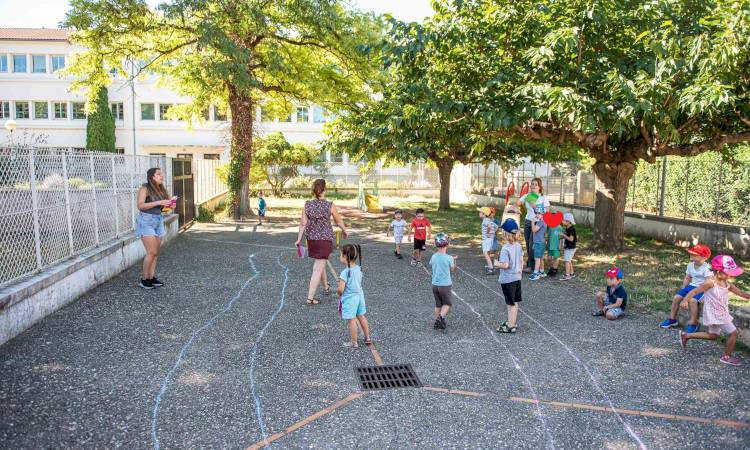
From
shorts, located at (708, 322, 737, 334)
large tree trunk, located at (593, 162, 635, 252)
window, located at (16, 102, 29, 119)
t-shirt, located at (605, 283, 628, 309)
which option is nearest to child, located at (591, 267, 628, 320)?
t-shirt, located at (605, 283, 628, 309)

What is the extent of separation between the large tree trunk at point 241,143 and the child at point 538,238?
41.5 ft

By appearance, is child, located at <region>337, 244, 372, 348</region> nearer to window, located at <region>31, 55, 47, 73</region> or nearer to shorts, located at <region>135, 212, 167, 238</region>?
shorts, located at <region>135, 212, 167, 238</region>

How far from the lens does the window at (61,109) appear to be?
4158cm

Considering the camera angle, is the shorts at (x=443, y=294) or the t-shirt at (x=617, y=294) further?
the t-shirt at (x=617, y=294)

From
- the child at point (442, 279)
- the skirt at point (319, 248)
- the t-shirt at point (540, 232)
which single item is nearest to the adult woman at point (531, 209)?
the t-shirt at point (540, 232)

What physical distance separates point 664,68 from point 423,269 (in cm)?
539

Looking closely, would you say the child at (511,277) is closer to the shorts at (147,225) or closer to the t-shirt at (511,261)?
the t-shirt at (511,261)

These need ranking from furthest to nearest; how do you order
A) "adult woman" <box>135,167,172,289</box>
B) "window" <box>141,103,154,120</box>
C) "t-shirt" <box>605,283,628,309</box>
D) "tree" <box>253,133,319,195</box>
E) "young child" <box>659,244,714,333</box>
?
"window" <box>141,103,154,120</box>
"tree" <box>253,133,319,195</box>
"adult woman" <box>135,167,172,289</box>
"t-shirt" <box>605,283,628,309</box>
"young child" <box>659,244,714,333</box>

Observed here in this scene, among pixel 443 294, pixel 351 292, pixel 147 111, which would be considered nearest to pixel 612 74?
pixel 443 294

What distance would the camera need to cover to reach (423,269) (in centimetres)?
1093

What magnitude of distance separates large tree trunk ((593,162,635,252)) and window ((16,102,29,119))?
4281cm

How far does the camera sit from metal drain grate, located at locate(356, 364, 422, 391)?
5234 millimetres

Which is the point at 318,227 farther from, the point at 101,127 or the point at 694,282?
the point at 101,127

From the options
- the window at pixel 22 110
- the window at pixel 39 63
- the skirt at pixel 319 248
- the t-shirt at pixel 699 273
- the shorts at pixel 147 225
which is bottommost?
the t-shirt at pixel 699 273
